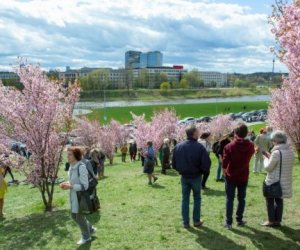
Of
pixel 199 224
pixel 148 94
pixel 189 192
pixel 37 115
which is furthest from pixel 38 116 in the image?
pixel 148 94

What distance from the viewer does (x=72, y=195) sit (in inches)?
298

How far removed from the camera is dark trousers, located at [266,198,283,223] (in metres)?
7.96

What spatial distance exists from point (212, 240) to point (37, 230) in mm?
4132

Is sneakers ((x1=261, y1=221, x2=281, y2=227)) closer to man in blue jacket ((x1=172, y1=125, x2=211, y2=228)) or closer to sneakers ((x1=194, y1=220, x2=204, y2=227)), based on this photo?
sneakers ((x1=194, y1=220, x2=204, y2=227))

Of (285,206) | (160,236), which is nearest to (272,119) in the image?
(285,206)

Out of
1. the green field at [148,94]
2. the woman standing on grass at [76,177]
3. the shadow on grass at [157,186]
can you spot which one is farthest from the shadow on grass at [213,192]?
the green field at [148,94]

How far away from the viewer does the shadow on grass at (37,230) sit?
8641 millimetres

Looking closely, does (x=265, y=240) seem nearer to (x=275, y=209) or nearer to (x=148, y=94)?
(x=275, y=209)

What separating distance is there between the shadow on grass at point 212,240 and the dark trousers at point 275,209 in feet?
3.61

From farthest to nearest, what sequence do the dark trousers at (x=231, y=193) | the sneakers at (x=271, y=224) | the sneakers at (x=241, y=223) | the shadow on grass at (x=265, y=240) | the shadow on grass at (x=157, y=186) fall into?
the shadow on grass at (x=157, y=186), the sneakers at (x=241, y=223), the sneakers at (x=271, y=224), the dark trousers at (x=231, y=193), the shadow on grass at (x=265, y=240)

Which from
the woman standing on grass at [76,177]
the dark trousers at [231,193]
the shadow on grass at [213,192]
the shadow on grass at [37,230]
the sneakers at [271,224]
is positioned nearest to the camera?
the woman standing on grass at [76,177]

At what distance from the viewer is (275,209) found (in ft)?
26.9

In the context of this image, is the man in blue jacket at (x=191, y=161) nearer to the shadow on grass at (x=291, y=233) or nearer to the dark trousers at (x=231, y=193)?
the dark trousers at (x=231, y=193)

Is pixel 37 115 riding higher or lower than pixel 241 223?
higher
